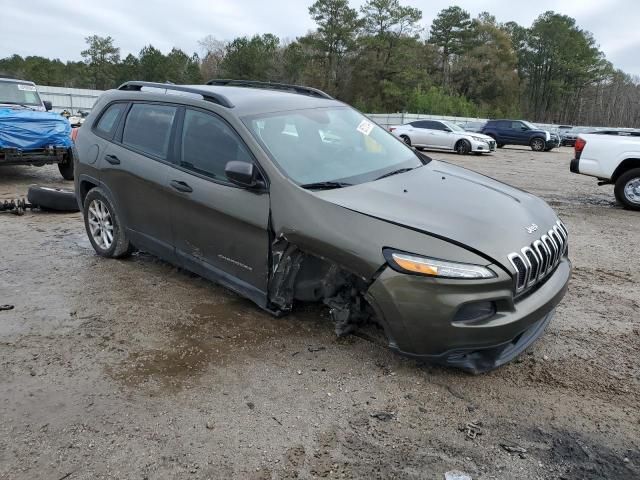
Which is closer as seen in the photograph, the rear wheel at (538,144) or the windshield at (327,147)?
the windshield at (327,147)

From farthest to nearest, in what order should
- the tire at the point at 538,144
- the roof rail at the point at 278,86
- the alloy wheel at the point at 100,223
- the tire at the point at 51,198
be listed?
the tire at the point at 538,144 → the tire at the point at 51,198 → the alloy wheel at the point at 100,223 → the roof rail at the point at 278,86

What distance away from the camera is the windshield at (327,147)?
3672 mm

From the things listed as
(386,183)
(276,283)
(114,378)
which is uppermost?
(386,183)

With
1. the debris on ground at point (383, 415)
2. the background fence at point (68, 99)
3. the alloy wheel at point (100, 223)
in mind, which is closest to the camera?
the debris on ground at point (383, 415)

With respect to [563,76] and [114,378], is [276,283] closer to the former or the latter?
[114,378]

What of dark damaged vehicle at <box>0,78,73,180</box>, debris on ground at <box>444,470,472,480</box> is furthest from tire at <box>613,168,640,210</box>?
dark damaged vehicle at <box>0,78,73,180</box>

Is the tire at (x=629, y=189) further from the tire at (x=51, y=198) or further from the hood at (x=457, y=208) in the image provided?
the tire at (x=51, y=198)

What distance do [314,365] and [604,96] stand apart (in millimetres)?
87438

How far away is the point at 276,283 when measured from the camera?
143 inches

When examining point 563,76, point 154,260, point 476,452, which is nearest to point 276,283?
point 476,452

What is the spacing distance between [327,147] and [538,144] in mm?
26967

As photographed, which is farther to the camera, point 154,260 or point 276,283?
point 154,260

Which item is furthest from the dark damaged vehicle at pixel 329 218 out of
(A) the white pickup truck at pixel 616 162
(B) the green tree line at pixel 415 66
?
(B) the green tree line at pixel 415 66

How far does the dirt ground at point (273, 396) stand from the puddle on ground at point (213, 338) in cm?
1
